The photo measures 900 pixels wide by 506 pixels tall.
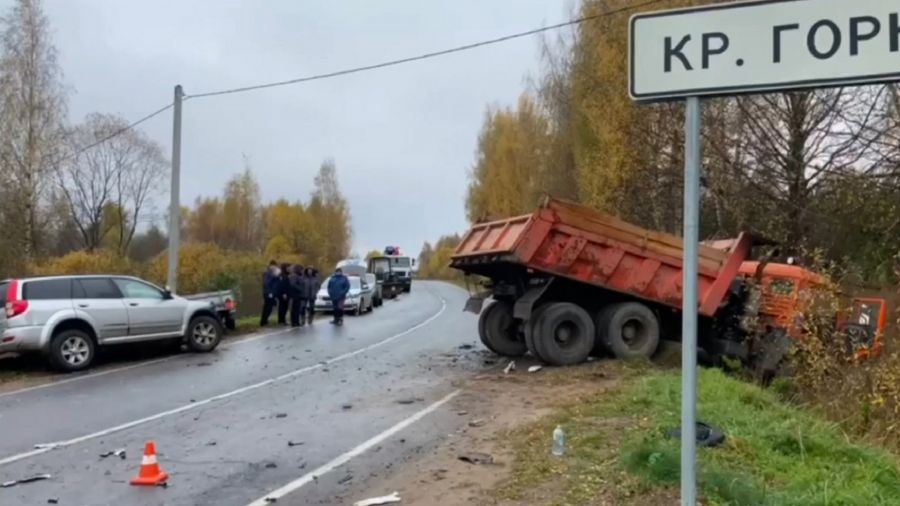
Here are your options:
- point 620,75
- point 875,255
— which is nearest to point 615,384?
point 875,255

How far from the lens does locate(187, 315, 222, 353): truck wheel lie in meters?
17.5

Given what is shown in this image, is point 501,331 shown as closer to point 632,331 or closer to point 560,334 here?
point 560,334

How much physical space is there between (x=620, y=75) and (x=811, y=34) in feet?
77.3

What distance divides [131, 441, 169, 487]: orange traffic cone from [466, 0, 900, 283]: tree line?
7671 millimetres

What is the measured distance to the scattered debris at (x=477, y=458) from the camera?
7.66 meters

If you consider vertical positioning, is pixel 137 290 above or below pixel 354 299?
above

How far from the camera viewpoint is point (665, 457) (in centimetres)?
620

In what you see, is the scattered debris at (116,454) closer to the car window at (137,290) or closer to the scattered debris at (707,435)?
the scattered debris at (707,435)

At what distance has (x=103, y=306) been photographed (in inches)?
615

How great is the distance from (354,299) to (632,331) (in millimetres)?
17565

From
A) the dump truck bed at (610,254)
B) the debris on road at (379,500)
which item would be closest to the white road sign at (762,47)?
the debris on road at (379,500)

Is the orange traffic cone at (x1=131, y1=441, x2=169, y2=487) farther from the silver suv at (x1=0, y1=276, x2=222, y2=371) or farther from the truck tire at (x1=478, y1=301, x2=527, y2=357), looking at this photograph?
the truck tire at (x1=478, y1=301, x2=527, y2=357)

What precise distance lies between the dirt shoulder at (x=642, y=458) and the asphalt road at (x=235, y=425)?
0.67 m

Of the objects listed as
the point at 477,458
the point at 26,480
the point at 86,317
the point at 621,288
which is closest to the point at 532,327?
the point at 621,288
